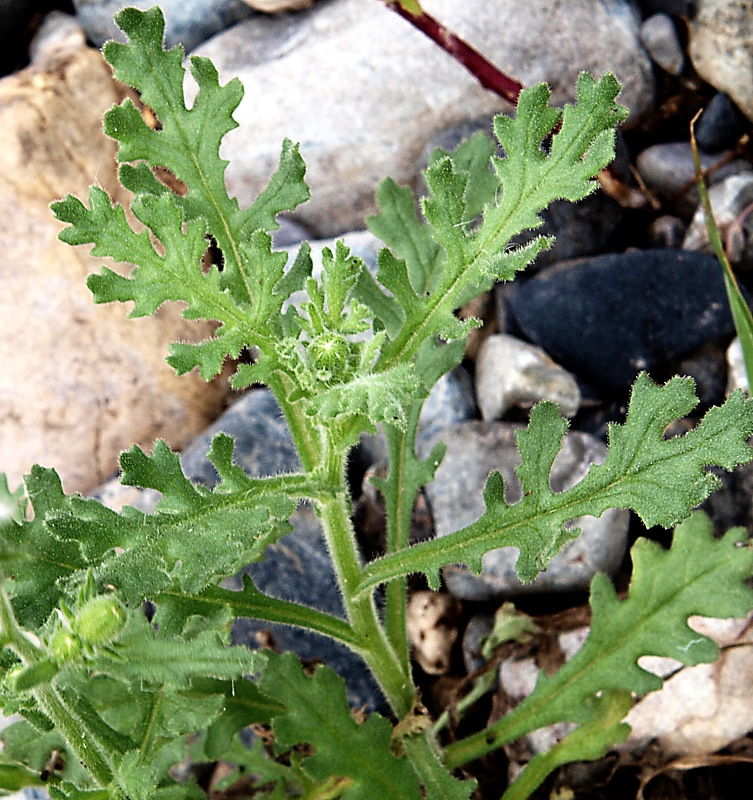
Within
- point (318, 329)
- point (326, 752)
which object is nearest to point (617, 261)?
point (318, 329)

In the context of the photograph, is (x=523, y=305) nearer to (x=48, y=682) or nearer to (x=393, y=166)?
(x=393, y=166)

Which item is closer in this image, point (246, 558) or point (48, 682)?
point (48, 682)

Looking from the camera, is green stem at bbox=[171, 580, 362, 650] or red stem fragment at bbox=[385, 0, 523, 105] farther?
red stem fragment at bbox=[385, 0, 523, 105]

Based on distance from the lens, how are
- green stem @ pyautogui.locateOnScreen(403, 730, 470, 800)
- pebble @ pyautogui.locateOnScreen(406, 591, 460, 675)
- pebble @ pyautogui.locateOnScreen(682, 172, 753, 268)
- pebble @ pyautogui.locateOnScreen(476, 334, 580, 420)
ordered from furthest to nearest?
1. pebble @ pyautogui.locateOnScreen(682, 172, 753, 268)
2. pebble @ pyautogui.locateOnScreen(476, 334, 580, 420)
3. pebble @ pyautogui.locateOnScreen(406, 591, 460, 675)
4. green stem @ pyautogui.locateOnScreen(403, 730, 470, 800)

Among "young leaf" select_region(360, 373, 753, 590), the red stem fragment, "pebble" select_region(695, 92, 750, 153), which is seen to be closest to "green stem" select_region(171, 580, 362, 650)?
"young leaf" select_region(360, 373, 753, 590)

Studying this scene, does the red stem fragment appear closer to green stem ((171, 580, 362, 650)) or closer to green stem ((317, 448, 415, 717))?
green stem ((317, 448, 415, 717))

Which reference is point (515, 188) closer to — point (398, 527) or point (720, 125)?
point (398, 527)
